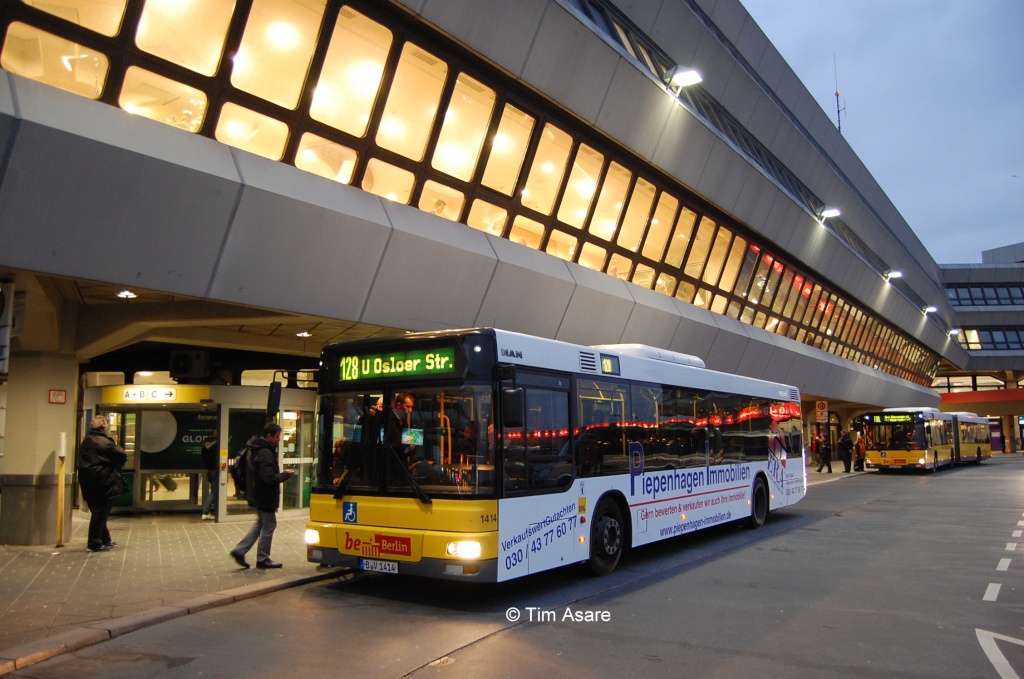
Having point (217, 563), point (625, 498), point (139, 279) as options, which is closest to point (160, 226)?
point (139, 279)

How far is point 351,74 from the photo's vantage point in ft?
39.1

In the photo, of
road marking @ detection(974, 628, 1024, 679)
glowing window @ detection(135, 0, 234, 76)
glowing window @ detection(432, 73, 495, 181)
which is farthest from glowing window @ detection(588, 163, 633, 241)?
road marking @ detection(974, 628, 1024, 679)

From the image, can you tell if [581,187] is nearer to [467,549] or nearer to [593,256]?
[593,256]

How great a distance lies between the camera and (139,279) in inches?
375

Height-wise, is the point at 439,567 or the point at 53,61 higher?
the point at 53,61

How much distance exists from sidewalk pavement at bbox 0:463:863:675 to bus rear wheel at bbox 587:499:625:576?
9.98 feet

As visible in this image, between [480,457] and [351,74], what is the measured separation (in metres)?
6.92

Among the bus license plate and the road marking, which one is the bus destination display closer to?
the bus license plate

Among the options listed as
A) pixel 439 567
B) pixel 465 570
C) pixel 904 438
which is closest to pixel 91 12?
pixel 439 567

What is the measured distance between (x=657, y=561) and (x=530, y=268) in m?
6.49

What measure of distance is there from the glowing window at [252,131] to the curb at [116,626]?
5836mm

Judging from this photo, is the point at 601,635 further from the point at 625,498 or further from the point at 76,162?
the point at 76,162

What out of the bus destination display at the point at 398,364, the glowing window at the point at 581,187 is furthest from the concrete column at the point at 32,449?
the glowing window at the point at 581,187

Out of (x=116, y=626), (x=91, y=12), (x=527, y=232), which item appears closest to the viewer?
(x=116, y=626)
